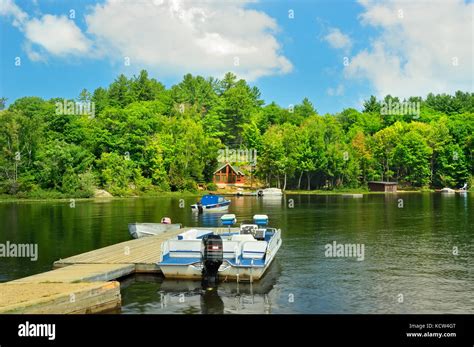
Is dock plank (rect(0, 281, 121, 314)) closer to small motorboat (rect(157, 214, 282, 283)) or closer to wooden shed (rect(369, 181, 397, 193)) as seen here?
small motorboat (rect(157, 214, 282, 283))

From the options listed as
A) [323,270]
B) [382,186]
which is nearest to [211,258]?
[323,270]

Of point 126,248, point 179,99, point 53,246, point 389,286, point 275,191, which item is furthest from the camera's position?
point 179,99

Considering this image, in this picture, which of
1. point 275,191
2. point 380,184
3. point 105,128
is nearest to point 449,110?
point 380,184

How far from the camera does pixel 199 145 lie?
121 m

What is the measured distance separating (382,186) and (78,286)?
10968 centimetres

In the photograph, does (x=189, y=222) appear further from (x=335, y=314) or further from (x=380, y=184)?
(x=380, y=184)

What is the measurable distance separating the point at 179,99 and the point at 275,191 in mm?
55532

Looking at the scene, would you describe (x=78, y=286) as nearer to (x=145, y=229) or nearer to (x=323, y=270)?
(x=323, y=270)

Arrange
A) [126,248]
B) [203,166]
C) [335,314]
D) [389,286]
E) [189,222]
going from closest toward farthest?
[335,314] → [389,286] → [126,248] → [189,222] → [203,166]

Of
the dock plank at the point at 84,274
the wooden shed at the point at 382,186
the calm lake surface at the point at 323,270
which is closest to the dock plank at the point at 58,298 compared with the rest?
the calm lake surface at the point at 323,270

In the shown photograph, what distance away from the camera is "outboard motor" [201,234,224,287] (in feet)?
77.2

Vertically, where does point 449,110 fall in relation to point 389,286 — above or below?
above

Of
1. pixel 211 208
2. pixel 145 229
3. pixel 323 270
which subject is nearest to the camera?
pixel 323 270
